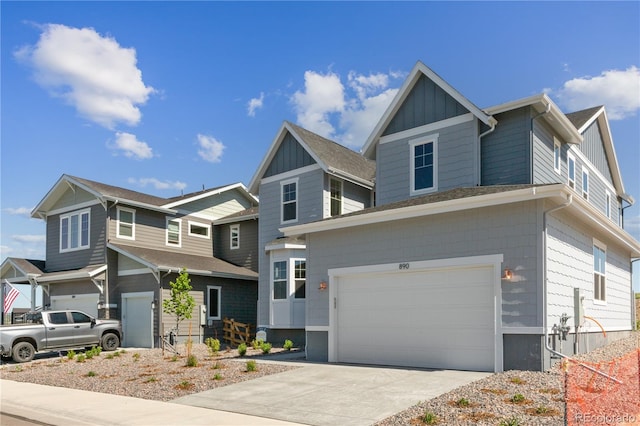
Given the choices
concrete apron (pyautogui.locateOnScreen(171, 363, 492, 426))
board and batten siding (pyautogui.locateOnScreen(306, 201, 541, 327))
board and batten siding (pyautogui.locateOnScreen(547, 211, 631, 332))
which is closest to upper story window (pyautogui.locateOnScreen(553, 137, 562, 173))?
board and batten siding (pyautogui.locateOnScreen(547, 211, 631, 332))

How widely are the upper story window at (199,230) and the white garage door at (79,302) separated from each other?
5833 millimetres

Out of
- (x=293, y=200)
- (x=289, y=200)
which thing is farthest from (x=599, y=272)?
(x=289, y=200)

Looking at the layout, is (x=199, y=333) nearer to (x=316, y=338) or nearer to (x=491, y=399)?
(x=316, y=338)

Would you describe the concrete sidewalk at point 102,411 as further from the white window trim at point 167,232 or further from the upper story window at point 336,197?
the white window trim at point 167,232

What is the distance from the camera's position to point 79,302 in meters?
26.4

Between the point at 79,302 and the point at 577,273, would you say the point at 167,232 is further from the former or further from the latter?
the point at 577,273

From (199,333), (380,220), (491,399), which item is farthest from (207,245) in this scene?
(491,399)

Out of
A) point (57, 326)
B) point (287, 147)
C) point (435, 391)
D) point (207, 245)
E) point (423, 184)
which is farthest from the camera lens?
point (207, 245)

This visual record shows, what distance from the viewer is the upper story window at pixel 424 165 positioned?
58.2ft

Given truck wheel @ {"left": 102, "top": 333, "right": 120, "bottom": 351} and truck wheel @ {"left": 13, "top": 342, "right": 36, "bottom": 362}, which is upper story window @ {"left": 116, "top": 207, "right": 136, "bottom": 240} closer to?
truck wheel @ {"left": 102, "top": 333, "right": 120, "bottom": 351}

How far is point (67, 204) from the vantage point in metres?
28.1

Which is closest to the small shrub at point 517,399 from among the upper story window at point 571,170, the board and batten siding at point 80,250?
the upper story window at point 571,170

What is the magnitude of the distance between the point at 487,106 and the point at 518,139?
1352 mm

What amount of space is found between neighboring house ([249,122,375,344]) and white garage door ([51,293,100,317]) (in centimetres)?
793
